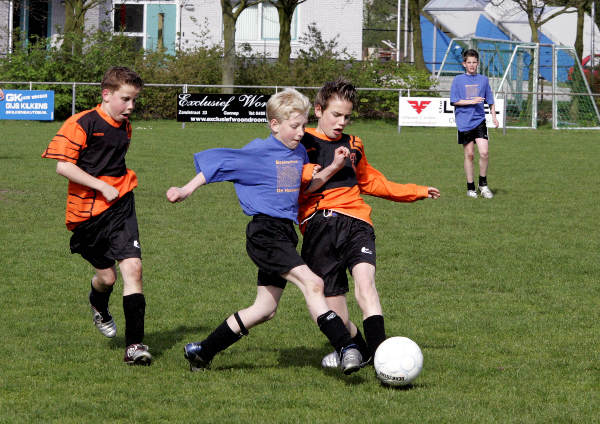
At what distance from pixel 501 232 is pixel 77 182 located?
21.2ft

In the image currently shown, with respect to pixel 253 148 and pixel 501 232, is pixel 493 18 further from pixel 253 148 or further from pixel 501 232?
pixel 253 148

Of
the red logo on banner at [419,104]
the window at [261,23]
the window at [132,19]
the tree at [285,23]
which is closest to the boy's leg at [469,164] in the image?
the red logo on banner at [419,104]

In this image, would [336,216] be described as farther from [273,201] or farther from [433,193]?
[433,193]

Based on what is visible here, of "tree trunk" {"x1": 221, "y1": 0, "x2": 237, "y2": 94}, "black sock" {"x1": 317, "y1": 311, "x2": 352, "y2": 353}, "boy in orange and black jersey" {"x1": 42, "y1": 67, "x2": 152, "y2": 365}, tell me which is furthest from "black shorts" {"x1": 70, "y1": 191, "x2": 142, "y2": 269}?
"tree trunk" {"x1": 221, "y1": 0, "x2": 237, "y2": 94}

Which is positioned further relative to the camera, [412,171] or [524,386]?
[412,171]

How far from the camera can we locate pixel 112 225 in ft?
18.4

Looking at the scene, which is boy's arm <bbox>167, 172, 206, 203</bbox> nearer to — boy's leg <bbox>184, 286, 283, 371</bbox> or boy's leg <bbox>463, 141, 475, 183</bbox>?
boy's leg <bbox>184, 286, 283, 371</bbox>

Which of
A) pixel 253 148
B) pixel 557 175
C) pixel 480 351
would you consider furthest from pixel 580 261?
pixel 557 175

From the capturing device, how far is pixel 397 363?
485 centimetres

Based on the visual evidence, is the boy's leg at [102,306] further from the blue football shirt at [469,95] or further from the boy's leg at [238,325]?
the blue football shirt at [469,95]

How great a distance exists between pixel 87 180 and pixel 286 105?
131cm

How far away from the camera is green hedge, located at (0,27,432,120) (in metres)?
29.9

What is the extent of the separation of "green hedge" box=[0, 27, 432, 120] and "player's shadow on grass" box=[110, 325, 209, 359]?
23382 mm

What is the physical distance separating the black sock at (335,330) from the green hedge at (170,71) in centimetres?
2500
